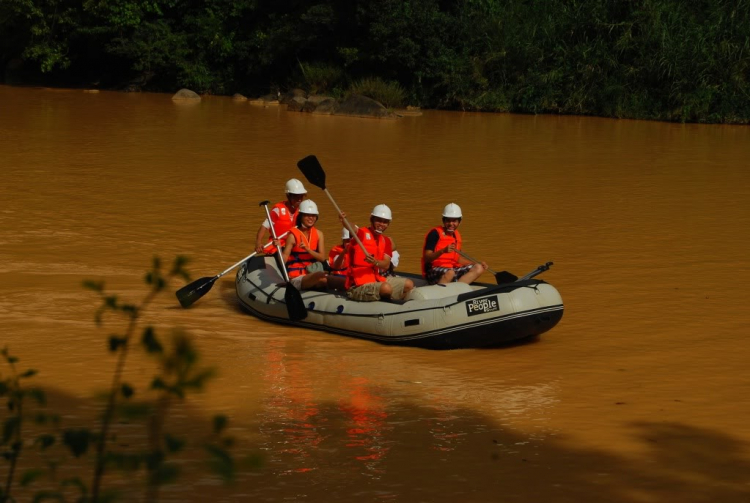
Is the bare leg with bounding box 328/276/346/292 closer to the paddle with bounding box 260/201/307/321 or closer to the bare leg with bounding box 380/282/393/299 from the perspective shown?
the paddle with bounding box 260/201/307/321

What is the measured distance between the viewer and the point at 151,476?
9.25ft

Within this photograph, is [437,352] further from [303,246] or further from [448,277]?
[303,246]

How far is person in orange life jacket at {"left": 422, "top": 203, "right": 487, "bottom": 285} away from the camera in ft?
33.4

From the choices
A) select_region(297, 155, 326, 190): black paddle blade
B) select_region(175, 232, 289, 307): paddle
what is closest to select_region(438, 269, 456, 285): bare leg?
select_region(297, 155, 326, 190): black paddle blade

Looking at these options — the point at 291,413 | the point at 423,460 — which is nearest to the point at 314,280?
the point at 291,413

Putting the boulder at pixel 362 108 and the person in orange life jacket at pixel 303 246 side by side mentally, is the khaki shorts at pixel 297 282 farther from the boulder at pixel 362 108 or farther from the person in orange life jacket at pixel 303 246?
the boulder at pixel 362 108

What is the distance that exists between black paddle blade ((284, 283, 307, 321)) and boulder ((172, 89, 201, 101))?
91.9 feet

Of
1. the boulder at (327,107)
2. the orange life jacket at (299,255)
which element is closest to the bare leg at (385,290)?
the orange life jacket at (299,255)

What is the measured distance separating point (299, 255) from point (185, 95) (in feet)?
89.5

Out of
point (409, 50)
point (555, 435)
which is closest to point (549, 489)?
point (555, 435)

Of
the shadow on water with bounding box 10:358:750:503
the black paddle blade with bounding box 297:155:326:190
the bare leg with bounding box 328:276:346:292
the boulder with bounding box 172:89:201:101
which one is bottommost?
the shadow on water with bounding box 10:358:750:503

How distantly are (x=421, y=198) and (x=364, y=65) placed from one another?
19223 mm

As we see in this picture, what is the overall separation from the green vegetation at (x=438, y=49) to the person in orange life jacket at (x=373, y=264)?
2202 cm

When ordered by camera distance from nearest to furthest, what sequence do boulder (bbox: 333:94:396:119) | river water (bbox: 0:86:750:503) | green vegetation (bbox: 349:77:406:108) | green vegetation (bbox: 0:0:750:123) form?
river water (bbox: 0:86:750:503) < green vegetation (bbox: 0:0:750:123) < boulder (bbox: 333:94:396:119) < green vegetation (bbox: 349:77:406:108)
